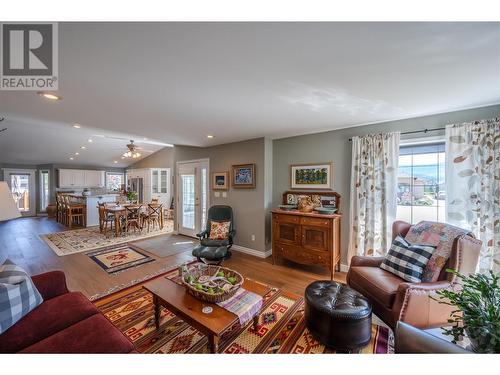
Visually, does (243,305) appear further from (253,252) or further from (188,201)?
(188,201)

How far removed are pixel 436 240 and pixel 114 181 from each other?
40.8 feet

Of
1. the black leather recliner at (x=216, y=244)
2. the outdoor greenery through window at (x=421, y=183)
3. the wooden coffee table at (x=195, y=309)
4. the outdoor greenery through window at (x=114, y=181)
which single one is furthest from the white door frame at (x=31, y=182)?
the outdoor greenery through window at (x=421, y=183)

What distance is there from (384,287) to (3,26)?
3.40 meters

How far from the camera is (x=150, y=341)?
5.87 ft

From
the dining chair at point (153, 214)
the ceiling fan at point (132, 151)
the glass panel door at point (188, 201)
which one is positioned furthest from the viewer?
the dining chair at point (153, 214)

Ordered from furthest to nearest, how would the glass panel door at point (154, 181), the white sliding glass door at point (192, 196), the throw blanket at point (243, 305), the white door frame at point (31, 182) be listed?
the glass panel door at point (154, 181)
the white door frame at point (31, 182)
the white sliding glass door at point (192, 196)
the throw blanket at point (243, 305)

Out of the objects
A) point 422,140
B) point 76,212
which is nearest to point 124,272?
point 422,140

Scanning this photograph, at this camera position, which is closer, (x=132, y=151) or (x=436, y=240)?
(x=436, y=240)

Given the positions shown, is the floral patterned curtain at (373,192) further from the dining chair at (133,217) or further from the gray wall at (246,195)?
the dining chair at (133,217)

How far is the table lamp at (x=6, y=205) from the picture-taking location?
1.58 meters

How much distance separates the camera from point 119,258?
12.4 feet

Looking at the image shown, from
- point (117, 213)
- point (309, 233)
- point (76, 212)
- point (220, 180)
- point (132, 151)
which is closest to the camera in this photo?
point (309, 233)

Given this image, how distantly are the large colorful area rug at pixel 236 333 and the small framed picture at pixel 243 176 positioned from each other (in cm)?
223
